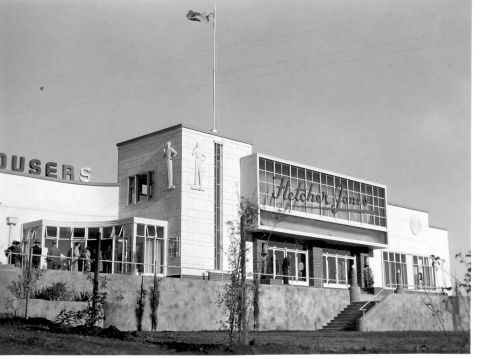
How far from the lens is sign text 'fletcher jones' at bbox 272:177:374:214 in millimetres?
39375

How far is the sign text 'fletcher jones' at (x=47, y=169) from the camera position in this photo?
36.0 m

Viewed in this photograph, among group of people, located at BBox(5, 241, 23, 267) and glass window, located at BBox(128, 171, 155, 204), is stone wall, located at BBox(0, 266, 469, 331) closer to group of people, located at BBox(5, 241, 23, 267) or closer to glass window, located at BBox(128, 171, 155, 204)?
group of people, located at BBox(5, 241, 23, 267)

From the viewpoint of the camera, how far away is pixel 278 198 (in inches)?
1534

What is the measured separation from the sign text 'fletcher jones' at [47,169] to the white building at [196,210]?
70 mm

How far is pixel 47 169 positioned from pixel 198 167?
303 inches

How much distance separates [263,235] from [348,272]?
8.91m

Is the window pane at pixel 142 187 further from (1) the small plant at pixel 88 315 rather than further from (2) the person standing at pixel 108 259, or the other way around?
(1) the small plant at pixel 88 315

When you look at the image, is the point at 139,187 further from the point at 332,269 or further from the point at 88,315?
the point at 88,315

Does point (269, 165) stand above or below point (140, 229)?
above

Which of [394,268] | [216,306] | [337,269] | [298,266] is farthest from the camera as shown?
[394,268]

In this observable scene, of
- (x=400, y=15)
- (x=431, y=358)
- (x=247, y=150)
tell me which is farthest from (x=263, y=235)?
(x=431, y=358)

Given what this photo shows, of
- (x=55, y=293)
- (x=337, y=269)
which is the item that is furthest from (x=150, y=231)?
(x=337, y=269)

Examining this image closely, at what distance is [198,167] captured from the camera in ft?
122

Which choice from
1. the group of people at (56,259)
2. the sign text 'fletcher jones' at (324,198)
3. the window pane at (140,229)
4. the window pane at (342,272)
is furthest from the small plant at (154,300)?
the window pane at (342,272)
